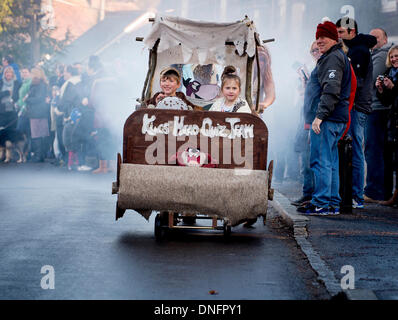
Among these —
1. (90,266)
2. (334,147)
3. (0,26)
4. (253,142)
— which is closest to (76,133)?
(334,147)

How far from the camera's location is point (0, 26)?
1294 inches

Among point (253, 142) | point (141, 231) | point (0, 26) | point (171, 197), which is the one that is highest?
point (0, 26)

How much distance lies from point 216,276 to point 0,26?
29106mm

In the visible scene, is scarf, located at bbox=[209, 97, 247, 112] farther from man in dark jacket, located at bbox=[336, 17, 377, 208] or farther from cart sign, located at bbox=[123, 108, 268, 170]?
man in dark jacket, located at bbox=[336, 17, 377, 208]

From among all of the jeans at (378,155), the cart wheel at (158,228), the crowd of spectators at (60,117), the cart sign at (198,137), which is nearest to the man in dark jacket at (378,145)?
the jeans at (378,155)

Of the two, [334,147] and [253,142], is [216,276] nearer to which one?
[253,142]

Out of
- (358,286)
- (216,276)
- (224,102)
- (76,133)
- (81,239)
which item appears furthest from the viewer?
(76,133)

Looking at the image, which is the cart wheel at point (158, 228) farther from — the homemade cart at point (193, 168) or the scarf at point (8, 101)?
the scarf at point (8, 101)

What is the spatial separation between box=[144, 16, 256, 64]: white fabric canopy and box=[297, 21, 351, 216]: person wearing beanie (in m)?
1.12

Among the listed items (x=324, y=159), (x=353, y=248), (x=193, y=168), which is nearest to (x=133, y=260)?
(x=193, y=168)

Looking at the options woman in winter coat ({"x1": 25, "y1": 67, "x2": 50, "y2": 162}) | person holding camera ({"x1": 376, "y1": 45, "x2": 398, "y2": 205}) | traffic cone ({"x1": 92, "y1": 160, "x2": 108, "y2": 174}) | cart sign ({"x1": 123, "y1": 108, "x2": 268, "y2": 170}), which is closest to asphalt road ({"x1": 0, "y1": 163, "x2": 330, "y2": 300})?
cart sign ({"x1": 123, "y1": 108, "x2": 268, "y2": 170})

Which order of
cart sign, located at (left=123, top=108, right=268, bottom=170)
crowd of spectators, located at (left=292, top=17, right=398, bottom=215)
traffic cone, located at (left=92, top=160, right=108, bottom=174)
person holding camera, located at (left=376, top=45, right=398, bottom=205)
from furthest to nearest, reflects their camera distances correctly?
traffic cone, located at (left=92, top=160, right=108, bottom=174) → person holding camera, located at (left=376, top=45, right=398, bottom=205) → crowd of spectators, located at (left=292, top=17, right=398, bottom=215) → cart sign, located at (left=123, top=108, right=268, bottom=170)

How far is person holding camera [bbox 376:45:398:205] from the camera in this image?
10.2m

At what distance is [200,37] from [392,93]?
263 cm
